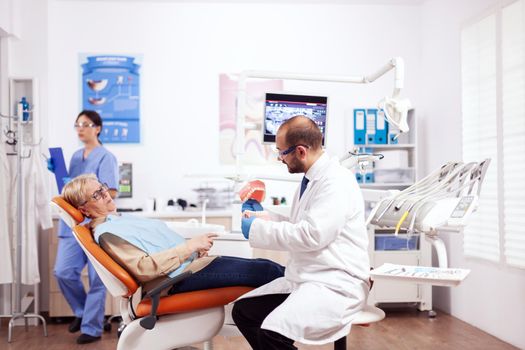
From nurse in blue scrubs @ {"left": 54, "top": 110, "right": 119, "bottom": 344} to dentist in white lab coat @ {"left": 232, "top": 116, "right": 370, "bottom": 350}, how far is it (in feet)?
5.71

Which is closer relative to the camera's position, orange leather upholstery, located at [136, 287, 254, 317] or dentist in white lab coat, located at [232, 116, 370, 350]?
dentist in white lab coat, located at [232, 116, 370, 350]

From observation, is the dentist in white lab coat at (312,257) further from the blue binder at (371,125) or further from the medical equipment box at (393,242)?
the blue binder at (371,125)

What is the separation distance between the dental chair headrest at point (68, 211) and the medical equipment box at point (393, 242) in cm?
252

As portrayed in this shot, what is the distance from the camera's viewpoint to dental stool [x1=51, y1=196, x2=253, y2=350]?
1.99 meters

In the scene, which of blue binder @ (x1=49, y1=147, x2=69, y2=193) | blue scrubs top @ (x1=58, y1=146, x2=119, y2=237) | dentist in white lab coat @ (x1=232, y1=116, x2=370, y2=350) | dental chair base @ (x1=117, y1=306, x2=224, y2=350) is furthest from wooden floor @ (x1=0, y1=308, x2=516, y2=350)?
dentist in white lab coat @ (x1=232, y1=116, x2=370, y2=350)

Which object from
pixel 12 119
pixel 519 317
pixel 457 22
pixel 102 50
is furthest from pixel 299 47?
pixel 519 317

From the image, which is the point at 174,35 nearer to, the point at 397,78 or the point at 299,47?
the point at 299,47

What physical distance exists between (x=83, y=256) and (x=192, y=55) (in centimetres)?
182

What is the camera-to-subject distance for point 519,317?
3.27m

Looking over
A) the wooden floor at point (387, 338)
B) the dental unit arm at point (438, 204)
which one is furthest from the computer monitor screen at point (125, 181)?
the dental unit arm at point (438, 204)

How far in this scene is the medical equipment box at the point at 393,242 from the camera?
4164 mm

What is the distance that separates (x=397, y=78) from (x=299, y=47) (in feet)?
7.79

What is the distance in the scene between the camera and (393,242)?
4.18 metres

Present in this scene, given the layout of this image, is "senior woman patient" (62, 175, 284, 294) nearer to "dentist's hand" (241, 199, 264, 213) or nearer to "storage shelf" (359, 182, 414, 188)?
"dentist's hand" (241, 199, 264, 213)
